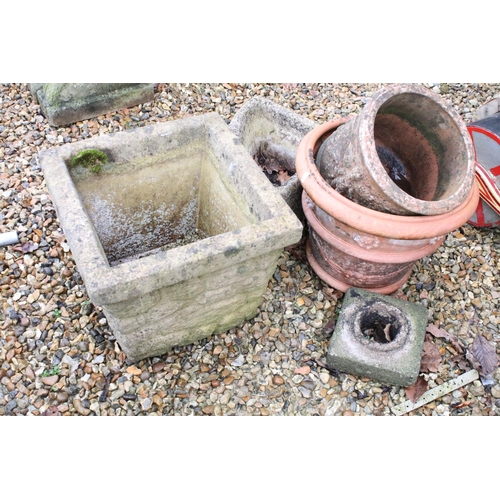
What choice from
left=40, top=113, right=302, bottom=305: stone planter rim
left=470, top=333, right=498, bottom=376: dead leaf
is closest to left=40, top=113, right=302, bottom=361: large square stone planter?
left=40, top=113, right=302, bottom=305: stone planter rim

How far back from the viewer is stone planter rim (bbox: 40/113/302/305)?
1987 millimetres

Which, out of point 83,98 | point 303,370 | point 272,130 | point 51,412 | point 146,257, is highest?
point 146,257

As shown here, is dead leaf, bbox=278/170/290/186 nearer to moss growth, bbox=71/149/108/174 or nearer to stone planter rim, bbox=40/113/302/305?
stone planter rim, bbox=40/113/302/305

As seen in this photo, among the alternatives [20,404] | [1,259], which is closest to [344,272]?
[20,404]

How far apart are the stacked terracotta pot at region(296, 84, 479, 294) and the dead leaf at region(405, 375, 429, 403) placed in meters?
0.58

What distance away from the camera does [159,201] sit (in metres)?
2.90

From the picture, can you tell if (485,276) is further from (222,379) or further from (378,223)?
(222,379)

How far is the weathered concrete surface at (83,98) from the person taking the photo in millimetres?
3752

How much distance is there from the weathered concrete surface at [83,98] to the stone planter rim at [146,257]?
1.50 meters

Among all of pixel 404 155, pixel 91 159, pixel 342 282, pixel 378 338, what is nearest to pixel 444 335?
pixel 378 338

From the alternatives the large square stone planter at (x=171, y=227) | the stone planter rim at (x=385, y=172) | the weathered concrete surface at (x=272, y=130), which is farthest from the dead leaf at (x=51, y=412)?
the stone planter rim at (x=385, y=172)

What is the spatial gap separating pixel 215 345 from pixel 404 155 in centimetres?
156

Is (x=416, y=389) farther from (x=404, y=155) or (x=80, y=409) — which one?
(x=80, y=409)

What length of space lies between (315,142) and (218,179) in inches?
23.2
